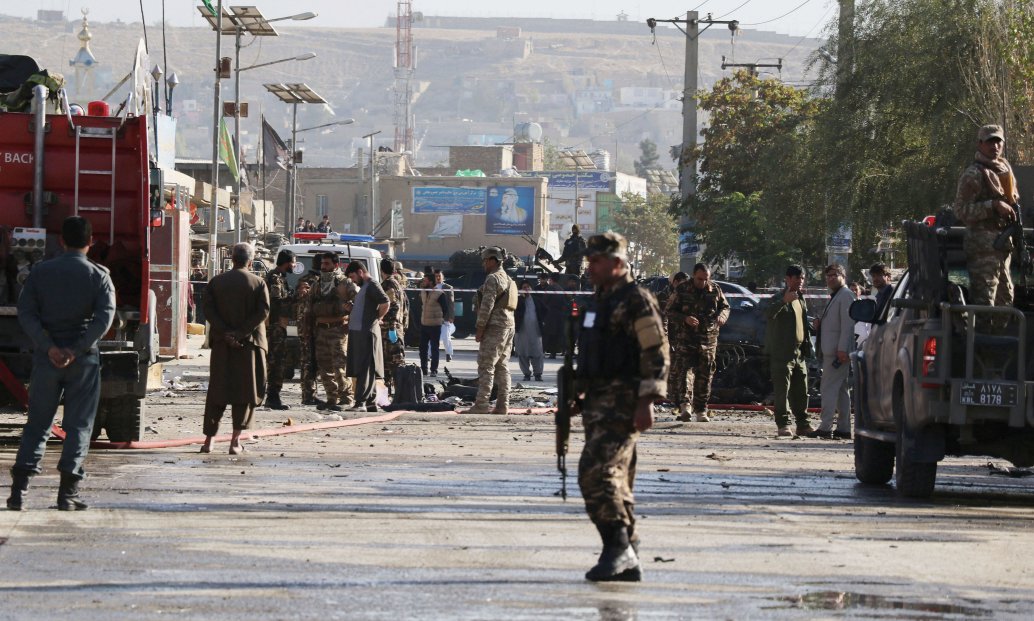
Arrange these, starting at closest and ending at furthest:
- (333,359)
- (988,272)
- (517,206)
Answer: (988,272)
(333,359)
(517,206)

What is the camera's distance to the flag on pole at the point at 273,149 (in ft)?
227

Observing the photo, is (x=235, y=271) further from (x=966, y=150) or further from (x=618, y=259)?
(x=966, y=150)

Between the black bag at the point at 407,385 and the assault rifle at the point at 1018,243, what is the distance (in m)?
10.2

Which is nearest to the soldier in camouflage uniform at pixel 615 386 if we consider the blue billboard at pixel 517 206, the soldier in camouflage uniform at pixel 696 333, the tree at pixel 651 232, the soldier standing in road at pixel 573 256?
the soldier in camouflage uniform at pixel 696 333

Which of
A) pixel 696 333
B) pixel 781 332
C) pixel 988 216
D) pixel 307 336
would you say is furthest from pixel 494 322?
pixel 988 216

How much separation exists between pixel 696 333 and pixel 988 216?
7.99 m

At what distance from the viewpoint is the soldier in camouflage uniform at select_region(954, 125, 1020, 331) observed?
12.6 m

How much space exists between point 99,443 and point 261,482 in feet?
9.76

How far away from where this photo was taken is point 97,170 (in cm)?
1515

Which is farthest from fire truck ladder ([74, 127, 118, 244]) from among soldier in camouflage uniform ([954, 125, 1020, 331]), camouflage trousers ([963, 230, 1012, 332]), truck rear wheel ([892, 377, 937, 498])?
camouflage trousers ([963, 230, 1012, 332])

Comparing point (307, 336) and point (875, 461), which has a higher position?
point (307, 336)

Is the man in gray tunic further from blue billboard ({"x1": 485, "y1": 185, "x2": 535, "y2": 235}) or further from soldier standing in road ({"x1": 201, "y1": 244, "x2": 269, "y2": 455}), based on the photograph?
blue billboard ({"x1": 485, "y1": 185, "x2": 535, "y2": 235})

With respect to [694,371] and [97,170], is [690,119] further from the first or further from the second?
[97,170]

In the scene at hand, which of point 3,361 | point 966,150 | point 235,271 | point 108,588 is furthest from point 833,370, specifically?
point 966,150
